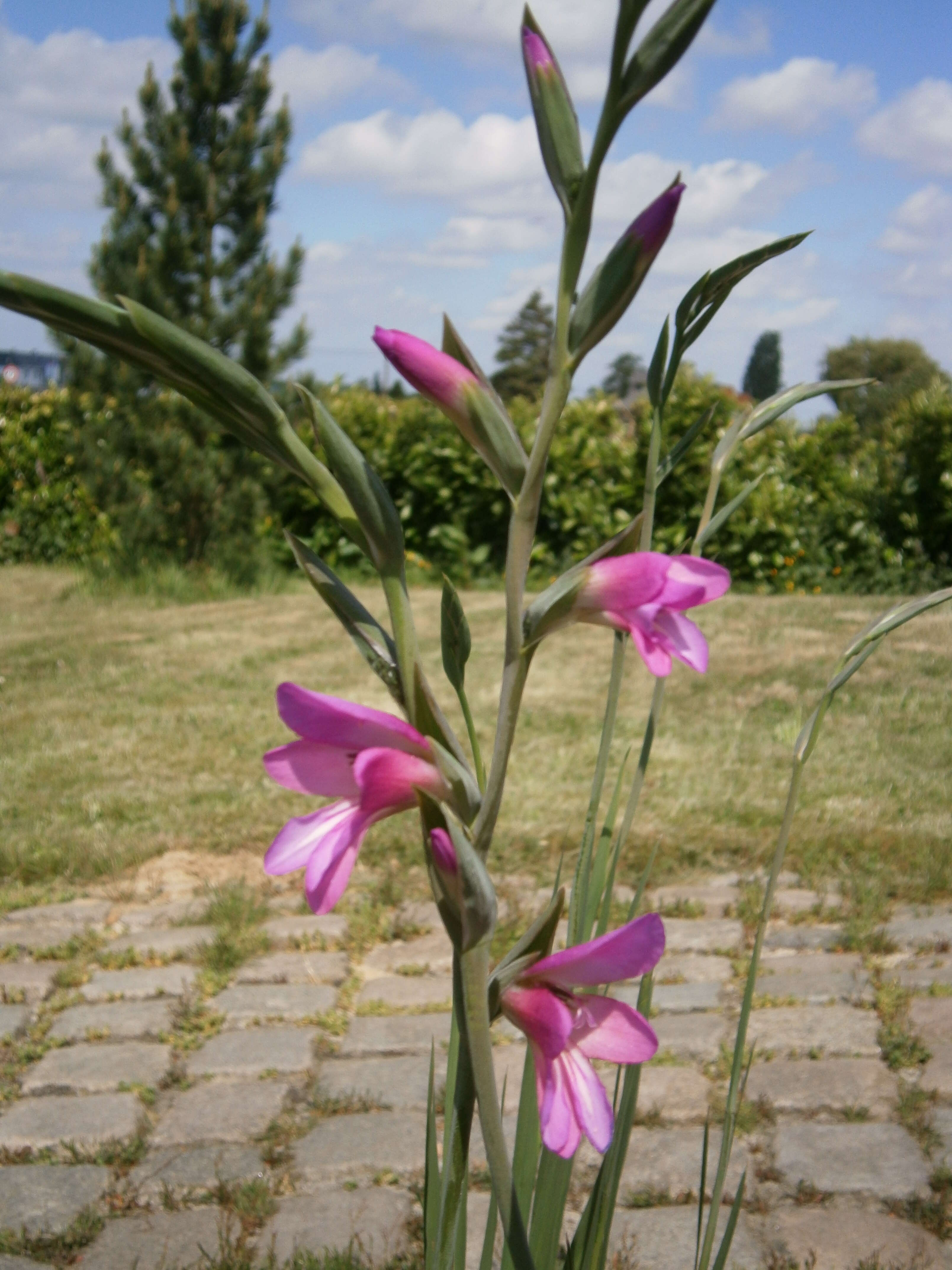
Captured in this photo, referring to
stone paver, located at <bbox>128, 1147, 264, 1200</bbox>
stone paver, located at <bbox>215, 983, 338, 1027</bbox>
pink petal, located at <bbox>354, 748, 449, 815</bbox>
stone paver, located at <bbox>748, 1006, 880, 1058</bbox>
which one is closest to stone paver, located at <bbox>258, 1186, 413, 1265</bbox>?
stone paver, located at <bbox>128, 1147, 264, 1200</bbox>

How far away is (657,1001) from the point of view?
98.4 inches

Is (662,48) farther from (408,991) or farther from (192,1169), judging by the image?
(408,991)

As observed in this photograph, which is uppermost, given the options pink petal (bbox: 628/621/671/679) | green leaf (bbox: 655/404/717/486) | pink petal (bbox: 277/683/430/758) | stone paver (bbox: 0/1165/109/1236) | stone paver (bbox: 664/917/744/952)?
green leaf (bbox: 655/404/717/486)

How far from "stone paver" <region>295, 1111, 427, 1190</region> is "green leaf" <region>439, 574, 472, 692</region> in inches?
54.8

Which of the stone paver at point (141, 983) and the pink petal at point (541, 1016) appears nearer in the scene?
the pink petal at point (541, 1016)

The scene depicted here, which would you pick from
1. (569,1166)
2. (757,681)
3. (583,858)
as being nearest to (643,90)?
(583,858)

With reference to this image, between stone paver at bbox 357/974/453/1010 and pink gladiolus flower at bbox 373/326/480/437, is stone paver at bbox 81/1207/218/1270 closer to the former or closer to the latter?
stone paver at bbox 357/974/453/1010

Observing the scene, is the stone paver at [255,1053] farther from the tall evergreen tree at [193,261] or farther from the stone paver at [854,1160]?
the tall evergreen tree at [193,261]

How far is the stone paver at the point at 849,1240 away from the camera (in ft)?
5.45

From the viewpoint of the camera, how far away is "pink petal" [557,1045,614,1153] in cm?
64

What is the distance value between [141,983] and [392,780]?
7.47ft

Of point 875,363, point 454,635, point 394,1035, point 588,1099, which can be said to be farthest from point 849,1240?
point 875,363

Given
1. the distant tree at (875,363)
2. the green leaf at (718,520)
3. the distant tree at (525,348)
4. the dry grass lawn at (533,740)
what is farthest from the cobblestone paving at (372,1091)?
the distant tree at (525,348)

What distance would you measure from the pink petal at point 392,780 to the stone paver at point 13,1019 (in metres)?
2.16
